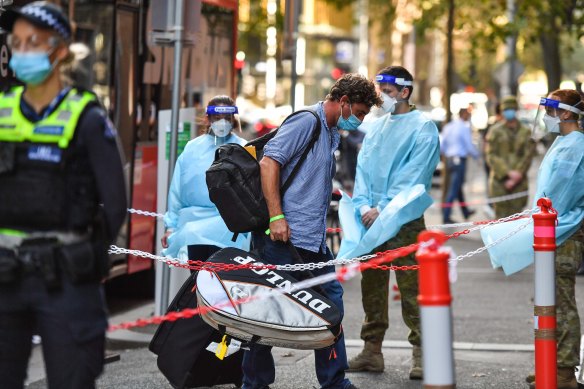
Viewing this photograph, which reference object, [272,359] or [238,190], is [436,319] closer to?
[238,190]

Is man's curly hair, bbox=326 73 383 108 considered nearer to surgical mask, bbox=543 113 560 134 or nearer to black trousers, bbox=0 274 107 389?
surgical mask, bbox=543 113 560 134

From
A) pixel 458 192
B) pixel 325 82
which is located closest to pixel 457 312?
pixel 458 192

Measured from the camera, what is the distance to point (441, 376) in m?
4.32

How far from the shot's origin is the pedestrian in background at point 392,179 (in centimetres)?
802

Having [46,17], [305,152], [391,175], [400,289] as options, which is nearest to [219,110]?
[391,175]

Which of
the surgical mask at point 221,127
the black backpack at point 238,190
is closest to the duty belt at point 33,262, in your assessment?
the black backpack at point 238,190

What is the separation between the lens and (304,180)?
22.1 feet

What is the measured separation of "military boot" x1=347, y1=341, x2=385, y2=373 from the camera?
8.16 meters

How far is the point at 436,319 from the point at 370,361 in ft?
12.8

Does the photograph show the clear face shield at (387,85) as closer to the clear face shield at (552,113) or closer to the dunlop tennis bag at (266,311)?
the clear face shield at (552,113)

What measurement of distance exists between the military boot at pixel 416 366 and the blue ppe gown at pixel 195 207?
1.25 meters

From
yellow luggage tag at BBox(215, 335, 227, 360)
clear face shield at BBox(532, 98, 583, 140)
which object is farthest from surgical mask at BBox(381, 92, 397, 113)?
yellow luggage tag at BBox(215, 335, 227, 360)

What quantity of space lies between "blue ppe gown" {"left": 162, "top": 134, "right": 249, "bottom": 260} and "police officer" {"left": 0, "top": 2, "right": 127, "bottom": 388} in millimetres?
3736

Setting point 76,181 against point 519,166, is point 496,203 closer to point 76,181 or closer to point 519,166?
point 519,166
